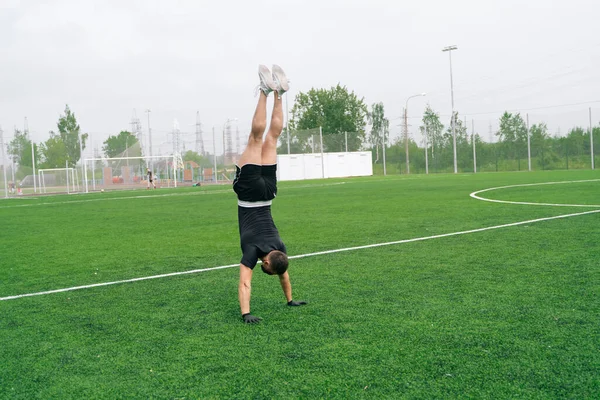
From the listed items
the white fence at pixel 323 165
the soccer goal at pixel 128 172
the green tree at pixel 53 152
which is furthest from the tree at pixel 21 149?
the white fence at pixel 323 165

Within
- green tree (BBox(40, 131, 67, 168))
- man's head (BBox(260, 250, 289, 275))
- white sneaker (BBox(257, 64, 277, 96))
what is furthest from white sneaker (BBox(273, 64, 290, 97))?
green tree (BBox(40, 131, 67, 168))

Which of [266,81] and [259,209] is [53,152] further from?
[259,209]

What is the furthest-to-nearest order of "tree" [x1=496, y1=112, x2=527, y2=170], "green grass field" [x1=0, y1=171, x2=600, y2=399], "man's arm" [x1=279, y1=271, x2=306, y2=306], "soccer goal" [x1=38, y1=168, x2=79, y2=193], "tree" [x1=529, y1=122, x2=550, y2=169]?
"tree" [x1=496, y1=112, x2=527, y2=170], "tree" [x1=529, y1=122, x2=550, y2=169], "soccer goal" [x1=38, y1=168, x2=79, y2=193], "man's arm" [x1=279, y1=271, x2=306, y2=306], "green grass field" [x1=0, y1=171, x2=600, y2=399]

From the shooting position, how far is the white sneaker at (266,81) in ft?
20.9

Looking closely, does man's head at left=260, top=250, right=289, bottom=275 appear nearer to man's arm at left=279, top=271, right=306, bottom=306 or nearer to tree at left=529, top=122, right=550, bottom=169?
man's arm at left=279, top=271, right=306, bottom=306

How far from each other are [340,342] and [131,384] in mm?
1578

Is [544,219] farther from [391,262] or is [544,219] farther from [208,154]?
[208,154]

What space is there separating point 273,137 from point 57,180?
44.3 metres

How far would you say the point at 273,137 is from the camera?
239 inches

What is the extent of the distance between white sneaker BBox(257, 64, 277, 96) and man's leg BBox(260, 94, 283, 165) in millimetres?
133

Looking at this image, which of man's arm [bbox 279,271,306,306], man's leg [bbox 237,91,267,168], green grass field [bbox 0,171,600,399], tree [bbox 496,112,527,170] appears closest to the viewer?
green grass field [bbox 0,171,600,399]

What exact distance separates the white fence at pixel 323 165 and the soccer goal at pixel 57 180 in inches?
691

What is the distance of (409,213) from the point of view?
567 inches

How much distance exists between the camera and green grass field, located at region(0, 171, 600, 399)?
12.0 ft
